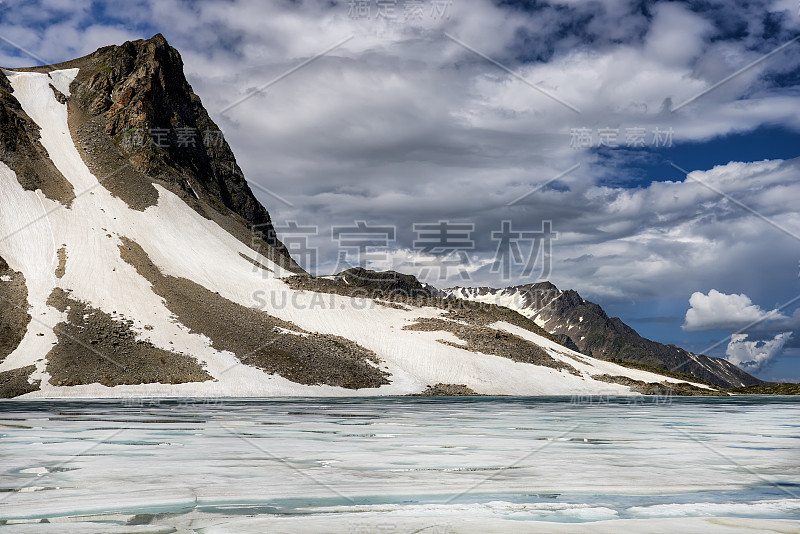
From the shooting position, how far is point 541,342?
325ft

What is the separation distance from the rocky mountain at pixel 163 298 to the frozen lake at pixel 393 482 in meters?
44.6

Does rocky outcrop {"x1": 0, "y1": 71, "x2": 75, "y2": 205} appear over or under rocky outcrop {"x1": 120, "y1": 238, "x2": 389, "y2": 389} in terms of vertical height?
over

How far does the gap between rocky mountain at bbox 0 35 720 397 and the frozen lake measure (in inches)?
1755

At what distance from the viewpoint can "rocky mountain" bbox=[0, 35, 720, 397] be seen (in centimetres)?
6241

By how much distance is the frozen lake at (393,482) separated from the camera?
26.7 feet

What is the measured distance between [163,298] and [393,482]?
6767 centimetres

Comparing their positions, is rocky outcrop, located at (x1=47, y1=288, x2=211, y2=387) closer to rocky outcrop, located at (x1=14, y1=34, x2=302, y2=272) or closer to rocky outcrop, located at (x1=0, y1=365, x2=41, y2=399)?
rocky outcrop, located at (x1=0, y1=365, x2=41, y2=399)

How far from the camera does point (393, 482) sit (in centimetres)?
1111

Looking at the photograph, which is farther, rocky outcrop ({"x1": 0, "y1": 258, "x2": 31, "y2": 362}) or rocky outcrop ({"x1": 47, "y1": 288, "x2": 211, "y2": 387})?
rocky outcrop ({"x1": 0, "y1": 258, "x2": 31, "y2": 362})

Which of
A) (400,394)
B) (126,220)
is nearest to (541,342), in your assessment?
(400,394)

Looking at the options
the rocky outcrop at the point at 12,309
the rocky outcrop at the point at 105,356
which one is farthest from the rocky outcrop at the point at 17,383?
the rocky outcrop at the point at 12,309

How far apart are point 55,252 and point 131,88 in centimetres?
4093

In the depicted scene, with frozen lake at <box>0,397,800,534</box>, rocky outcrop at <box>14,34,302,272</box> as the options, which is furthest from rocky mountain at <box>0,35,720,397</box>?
frozen lake at <box>0,397,800,534</box>

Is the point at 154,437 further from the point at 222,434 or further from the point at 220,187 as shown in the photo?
the point at 220,187
